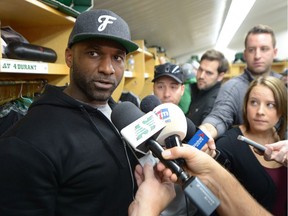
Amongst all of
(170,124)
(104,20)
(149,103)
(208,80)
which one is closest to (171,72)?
(208,80)

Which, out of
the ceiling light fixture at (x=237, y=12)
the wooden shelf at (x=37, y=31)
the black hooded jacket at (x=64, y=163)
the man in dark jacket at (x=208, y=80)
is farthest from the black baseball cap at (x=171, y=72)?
the ceiling light fixture at (x=237, y=12)

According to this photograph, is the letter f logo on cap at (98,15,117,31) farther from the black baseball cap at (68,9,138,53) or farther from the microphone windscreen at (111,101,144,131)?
the microphone windscreen at (111,101,144,131)

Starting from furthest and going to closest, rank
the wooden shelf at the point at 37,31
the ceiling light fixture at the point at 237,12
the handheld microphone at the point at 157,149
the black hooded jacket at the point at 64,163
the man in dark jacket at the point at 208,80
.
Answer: the ceiling light fixture at the point at 237,12 → the man in dark jacket at the point at 208,80 → the wooden shelf at the point at 37,31 → the black hooded jacket at the point at 64,163 → the handheld microphone at the point at 157,149

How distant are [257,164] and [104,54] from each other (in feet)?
2.74

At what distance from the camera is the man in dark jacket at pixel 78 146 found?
63 cm

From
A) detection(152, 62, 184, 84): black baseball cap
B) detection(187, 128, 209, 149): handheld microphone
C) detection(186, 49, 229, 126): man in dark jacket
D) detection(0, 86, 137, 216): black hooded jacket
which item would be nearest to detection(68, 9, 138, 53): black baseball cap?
detection(0, 86, 137, 216): black hooded jacket

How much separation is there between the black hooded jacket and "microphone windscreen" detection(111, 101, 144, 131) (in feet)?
0.28

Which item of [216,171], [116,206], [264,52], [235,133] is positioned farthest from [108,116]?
[264,52]

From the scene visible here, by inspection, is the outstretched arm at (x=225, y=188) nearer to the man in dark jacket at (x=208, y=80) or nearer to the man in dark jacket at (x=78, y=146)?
the man in dark jacket at (x=78, y=146)

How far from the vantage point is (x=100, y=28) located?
2.53 ft

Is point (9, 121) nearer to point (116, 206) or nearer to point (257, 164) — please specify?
point (116, 206)

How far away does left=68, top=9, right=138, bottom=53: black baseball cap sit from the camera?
764mm

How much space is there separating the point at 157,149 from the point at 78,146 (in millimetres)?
253

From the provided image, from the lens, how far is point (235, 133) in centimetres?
127
